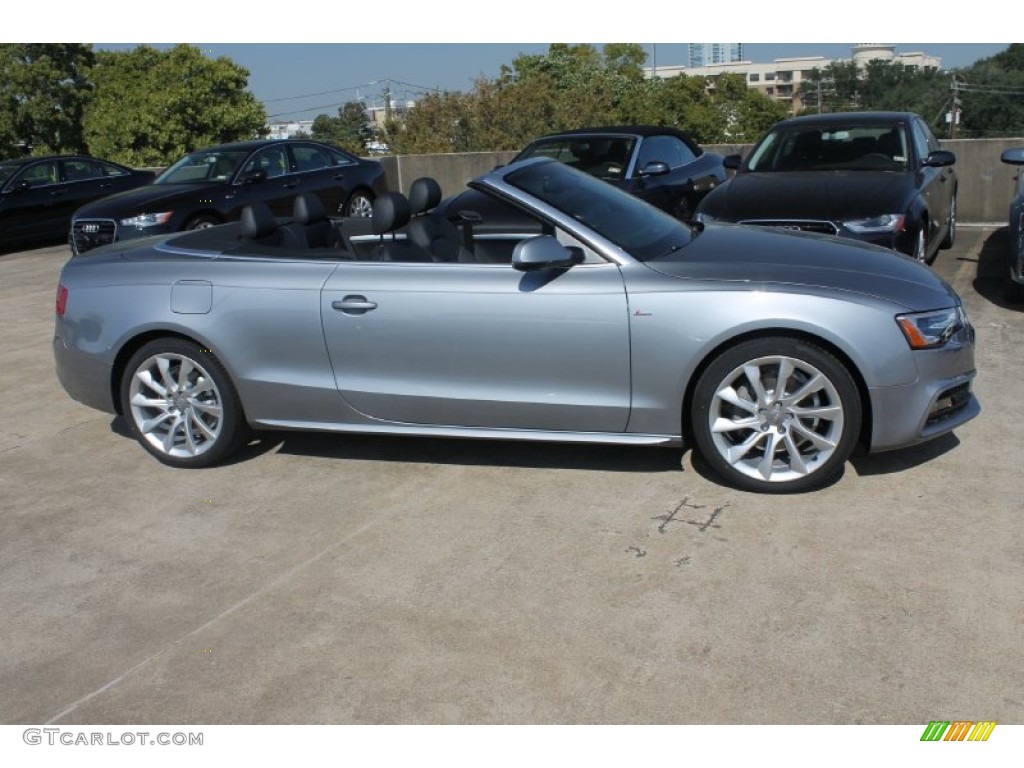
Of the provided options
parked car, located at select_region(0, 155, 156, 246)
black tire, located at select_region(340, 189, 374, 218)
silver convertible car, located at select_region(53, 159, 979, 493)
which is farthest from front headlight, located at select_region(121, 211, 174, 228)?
silver convertible car, located at select_region(53, 159, 979, 493)

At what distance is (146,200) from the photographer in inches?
475

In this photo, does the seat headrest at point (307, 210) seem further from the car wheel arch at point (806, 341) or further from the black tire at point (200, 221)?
the black tire at point (200, 221)

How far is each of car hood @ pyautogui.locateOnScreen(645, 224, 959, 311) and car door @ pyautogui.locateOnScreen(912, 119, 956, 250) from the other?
345 cm

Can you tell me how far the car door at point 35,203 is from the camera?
52.2ft

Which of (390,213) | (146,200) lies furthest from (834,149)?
(146,200)

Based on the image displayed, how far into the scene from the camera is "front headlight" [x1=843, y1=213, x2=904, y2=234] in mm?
7438

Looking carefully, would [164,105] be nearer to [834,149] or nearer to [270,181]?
[270,181]

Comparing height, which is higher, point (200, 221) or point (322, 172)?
point (322, 172)

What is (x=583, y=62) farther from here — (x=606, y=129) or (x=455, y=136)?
(x=606, y=129)

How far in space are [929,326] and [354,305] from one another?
2.59 meters

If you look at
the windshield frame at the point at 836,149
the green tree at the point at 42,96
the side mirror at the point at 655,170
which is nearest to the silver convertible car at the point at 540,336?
the windshield frame at the point at 836,149

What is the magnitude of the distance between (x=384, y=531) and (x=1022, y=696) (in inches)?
100

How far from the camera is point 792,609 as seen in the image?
3689 mm

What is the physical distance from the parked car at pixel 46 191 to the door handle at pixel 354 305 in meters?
12.8
